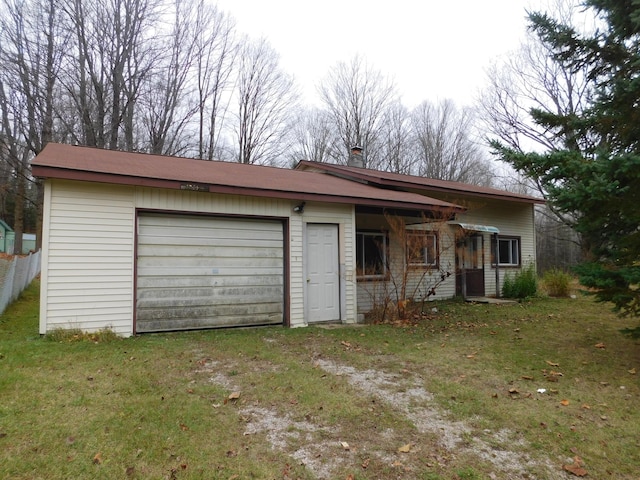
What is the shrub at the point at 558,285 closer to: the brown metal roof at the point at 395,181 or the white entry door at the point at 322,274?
the brown metal roof at the point at 395,181

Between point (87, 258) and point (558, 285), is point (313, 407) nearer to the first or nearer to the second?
point (87, 258)

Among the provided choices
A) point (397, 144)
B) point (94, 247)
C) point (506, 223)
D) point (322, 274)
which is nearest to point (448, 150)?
point (397, 144)

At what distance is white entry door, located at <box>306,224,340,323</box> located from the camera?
331 inches

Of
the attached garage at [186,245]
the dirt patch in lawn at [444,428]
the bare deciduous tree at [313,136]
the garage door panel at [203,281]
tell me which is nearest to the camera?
the dirt patch in lawn at [444,428]

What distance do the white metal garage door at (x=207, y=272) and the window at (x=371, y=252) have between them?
3126 mm

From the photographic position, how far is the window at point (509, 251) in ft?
47.5

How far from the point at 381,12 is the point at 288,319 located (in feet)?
41.5

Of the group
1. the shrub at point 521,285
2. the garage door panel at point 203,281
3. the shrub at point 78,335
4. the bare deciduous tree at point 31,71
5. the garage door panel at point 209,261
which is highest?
the bare deciduous tree at point 31,71

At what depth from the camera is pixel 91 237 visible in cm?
652

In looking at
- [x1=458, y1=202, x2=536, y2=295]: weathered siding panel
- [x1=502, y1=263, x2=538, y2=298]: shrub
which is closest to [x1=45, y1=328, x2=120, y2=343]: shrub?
[x1=458, y1=202, x2=536, y2=295]: weathered siding panel

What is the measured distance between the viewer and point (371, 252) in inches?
433

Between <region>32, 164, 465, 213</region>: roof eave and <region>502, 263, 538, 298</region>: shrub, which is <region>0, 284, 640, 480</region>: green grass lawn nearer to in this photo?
<region>32, 164, 465, 213</region>: roof eave

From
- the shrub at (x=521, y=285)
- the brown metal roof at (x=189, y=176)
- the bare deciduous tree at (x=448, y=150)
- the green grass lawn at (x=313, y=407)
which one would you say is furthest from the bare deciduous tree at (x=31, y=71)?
the bare deciduous tree at (x=448, y=150)

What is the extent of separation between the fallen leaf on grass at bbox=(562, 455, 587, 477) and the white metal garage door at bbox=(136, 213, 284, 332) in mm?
5789
